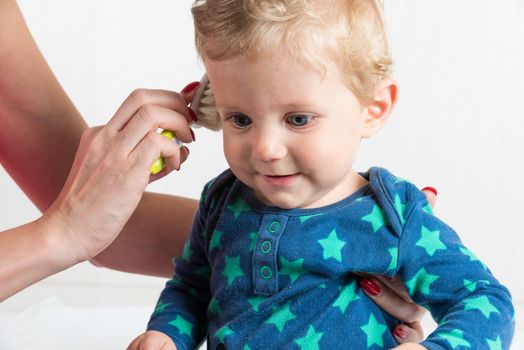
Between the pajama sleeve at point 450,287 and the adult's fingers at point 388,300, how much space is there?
0.04 m

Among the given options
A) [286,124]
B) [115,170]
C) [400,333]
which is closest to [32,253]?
[115,170]

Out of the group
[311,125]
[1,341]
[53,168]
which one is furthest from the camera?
[1,341]

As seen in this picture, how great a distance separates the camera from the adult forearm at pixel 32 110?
1644 millimetres

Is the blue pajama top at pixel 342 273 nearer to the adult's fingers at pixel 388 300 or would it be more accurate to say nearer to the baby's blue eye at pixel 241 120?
the adult's fingers at pixel 388 300

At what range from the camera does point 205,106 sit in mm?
1282

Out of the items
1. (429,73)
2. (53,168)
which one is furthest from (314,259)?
(429,73)

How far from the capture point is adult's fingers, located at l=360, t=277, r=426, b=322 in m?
1.19

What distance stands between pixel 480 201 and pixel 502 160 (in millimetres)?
135

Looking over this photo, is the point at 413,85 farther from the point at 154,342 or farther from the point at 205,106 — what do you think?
the point at 154,342

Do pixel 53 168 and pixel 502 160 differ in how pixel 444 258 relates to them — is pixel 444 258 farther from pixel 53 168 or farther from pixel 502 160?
pixel 502 160

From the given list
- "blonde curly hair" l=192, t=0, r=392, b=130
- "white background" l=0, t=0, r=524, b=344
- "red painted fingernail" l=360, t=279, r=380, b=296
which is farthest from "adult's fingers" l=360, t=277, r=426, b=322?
"white background" l=0, t=0, r=524, b=344

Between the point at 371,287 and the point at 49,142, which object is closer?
the point at 371,287

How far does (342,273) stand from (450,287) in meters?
0.14

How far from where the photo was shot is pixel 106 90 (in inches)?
103
